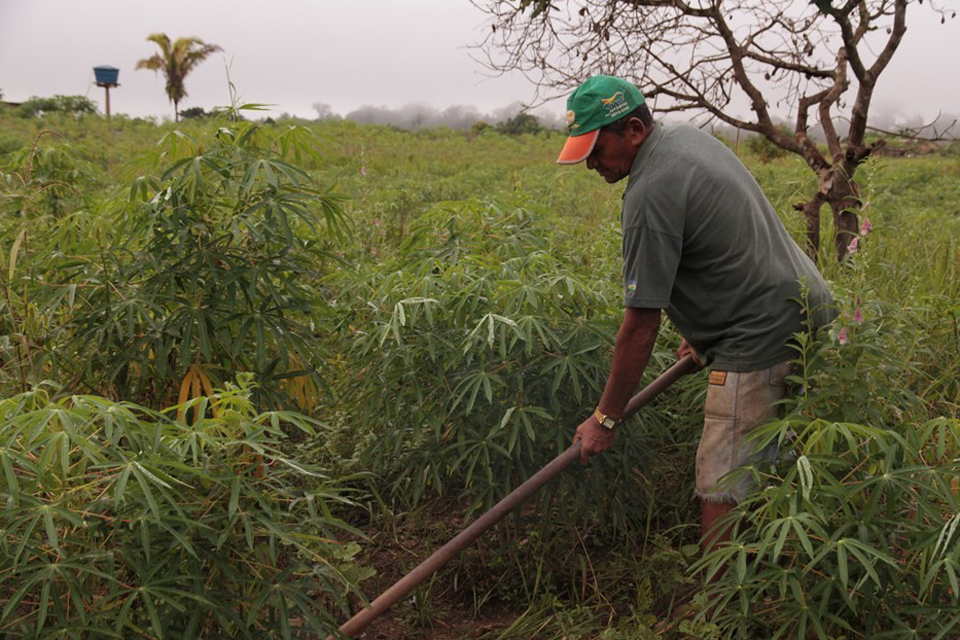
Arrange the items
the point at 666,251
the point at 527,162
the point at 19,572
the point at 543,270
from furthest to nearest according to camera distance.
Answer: the point at 527,162, the point at 543,270, the point at 666,251, the point at 19,572

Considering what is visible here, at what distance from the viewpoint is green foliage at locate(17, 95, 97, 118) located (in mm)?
22469

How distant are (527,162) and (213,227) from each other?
13.7 m

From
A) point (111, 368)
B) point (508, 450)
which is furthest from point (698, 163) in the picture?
point (111, 368)

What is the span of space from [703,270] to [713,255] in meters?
0.06

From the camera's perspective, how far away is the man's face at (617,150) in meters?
2.38

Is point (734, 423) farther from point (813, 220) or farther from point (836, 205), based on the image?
point (813, 220)

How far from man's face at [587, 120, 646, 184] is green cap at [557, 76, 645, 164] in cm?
4

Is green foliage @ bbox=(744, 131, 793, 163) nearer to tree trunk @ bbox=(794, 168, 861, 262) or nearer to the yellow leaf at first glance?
tree trunk @ bbox=(794, 168, 861, 262)

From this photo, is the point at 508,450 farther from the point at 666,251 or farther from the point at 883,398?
the point at 883,398

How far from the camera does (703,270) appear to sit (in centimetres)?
245

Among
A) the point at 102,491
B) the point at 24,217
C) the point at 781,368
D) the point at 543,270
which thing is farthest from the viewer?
the point at 24,217

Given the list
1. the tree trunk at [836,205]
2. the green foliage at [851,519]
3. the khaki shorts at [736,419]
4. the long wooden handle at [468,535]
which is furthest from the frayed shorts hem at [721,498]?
the tree trunk at [836,205]

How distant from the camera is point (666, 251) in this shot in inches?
90.9

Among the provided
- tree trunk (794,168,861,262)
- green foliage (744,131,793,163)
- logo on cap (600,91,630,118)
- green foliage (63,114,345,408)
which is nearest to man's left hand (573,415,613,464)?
logo on cap (600,91,630,118)
